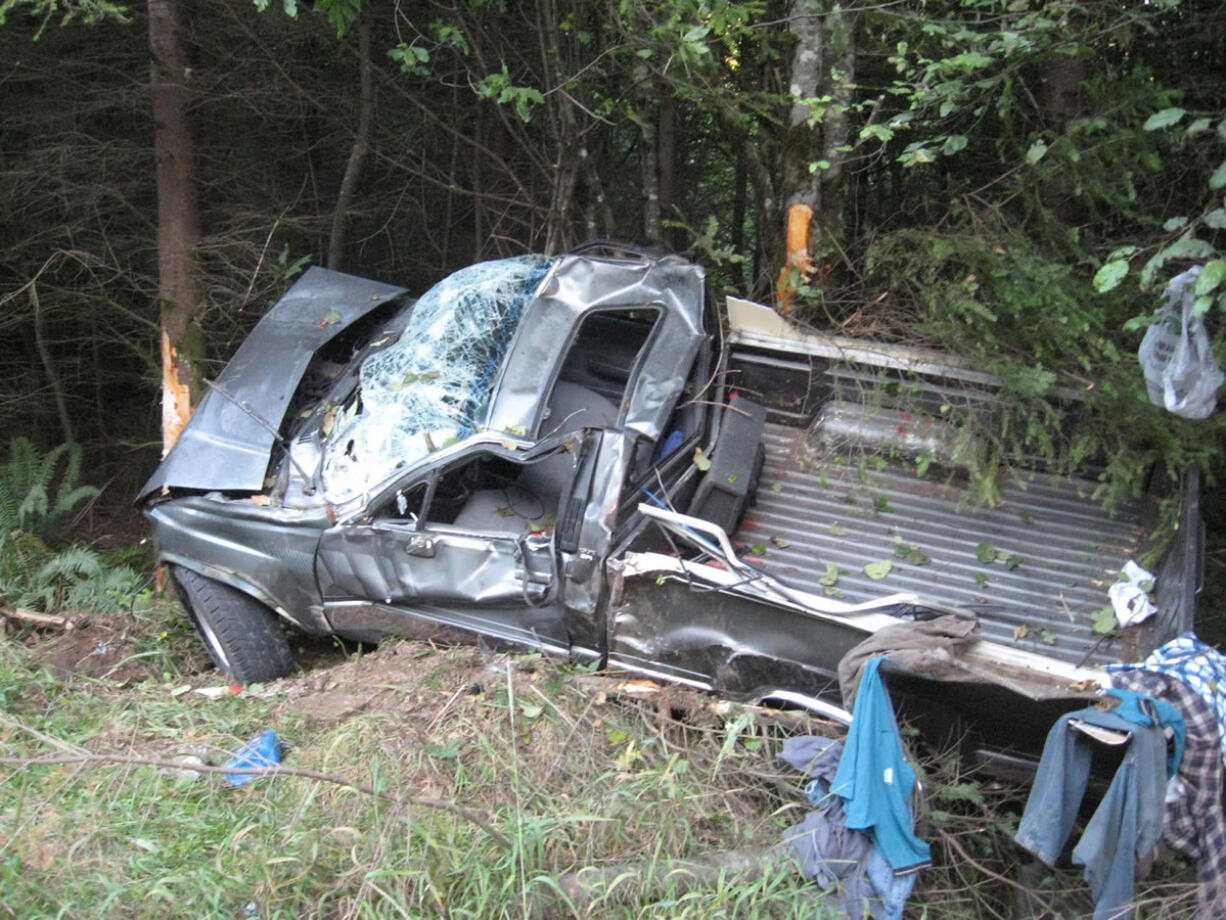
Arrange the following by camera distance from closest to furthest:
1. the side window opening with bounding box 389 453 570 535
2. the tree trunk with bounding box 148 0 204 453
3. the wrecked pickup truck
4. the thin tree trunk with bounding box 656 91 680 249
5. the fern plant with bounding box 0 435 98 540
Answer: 1. the wrecked pickup truck
2. the side window opening with bounding box 389 453 570 535
3. the tree trunk with bounding box 148 0 204 453
4. the fern plant with bounding box 0 435 98 540
5. the thin tree trunk with bounding box 656 91 680 249

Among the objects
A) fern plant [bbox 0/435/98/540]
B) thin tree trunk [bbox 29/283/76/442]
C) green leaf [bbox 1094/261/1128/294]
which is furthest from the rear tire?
green leaf [bbox 1094/261/1128/294]

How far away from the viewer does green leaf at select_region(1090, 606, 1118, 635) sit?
13.6 ft

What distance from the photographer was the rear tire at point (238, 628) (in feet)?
16.6

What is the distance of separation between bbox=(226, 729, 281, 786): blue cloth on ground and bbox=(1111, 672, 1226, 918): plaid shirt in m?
3.32

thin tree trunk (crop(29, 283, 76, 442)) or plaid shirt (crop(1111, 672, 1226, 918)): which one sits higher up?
thin tree trunk (crop(29, 283, 76, 442))

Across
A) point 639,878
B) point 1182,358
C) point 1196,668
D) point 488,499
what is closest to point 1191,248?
point 1182,358

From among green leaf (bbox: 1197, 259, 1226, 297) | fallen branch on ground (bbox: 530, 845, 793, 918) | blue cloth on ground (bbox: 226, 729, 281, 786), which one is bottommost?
fallen branch on ground (bbox: 530, 845, 793, 918)

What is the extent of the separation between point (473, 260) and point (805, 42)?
145 inches

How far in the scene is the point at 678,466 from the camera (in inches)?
187

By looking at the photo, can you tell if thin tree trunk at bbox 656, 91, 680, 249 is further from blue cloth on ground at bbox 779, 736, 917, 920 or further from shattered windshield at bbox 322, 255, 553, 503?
blue cloth on ground at bbox 779, 736, 917, 920

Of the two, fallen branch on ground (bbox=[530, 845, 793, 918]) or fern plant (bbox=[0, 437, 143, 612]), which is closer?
fallen branch on ground (bbox=[530, 845, 793, 918])

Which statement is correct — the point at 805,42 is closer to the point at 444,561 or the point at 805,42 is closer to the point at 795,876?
the point at 444,561

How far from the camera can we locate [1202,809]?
10.5ft

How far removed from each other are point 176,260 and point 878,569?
194 inches
